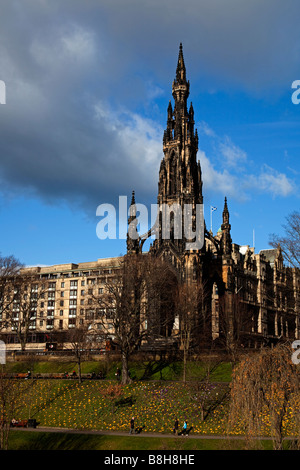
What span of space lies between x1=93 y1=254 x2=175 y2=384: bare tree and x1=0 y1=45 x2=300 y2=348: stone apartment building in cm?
357

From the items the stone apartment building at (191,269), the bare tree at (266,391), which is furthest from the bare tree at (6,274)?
the bare tree at (266,391)

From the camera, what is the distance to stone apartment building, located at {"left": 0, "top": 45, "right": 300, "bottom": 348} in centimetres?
7644

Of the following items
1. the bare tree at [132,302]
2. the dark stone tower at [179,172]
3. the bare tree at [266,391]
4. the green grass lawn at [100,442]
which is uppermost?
the dark stone tower at [179,172]

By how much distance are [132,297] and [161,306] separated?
40.5ft

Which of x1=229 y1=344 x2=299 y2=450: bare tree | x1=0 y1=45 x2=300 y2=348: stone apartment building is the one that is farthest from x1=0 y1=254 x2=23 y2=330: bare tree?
x1=229 y1=344 x2=299 y2=450: bare tree

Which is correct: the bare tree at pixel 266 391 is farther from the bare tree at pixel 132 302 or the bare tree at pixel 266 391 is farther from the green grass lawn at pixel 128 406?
the bare tree at pixel 132 302

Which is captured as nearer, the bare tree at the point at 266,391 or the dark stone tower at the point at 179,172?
the bare tree at the point at 266,391

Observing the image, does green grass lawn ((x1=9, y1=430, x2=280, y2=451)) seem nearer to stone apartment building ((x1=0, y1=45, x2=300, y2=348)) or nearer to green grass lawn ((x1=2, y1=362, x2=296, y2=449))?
green grass lawn ((x1=2, y1=362, x2=296, y2=449))

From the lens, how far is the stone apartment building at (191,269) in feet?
251

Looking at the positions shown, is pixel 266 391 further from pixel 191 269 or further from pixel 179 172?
pixel 179 172

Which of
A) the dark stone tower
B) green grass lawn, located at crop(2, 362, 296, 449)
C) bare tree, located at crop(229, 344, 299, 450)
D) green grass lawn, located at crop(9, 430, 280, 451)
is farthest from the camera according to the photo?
the dark stone tower

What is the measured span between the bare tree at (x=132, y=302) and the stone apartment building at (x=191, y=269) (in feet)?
11.7

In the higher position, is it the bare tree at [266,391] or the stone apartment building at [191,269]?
the stone apartment building at [191,269]
